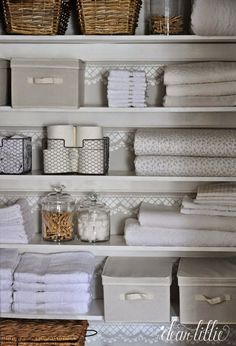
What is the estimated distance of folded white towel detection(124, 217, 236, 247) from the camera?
263 centimetres

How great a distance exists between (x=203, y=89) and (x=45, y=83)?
0.63m

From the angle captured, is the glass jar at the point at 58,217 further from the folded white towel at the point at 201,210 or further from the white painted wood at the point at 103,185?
the folded white towel at the point at 201,210

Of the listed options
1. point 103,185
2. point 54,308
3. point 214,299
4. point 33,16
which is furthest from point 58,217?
point 33,16

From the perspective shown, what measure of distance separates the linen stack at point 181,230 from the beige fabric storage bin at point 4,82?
2.40 feet

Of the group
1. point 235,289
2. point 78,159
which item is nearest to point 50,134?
point 78,159

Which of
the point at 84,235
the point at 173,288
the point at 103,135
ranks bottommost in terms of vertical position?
the point at 173,288

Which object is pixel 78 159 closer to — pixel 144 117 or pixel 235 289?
pixel 144 117

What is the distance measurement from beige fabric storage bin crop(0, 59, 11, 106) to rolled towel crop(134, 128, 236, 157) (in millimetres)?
567

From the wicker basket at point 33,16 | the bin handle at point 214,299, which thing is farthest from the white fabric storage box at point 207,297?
the wicker basket at point 33,16

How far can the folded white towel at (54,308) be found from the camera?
266cm

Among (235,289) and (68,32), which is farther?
(68,32)

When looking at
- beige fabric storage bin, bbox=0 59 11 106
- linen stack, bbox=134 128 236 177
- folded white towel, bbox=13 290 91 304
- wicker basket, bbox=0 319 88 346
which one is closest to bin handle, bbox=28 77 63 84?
beige fabric storage bin, bbox=0 59 11 106

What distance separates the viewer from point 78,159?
2.70 meters

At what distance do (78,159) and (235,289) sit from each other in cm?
82
